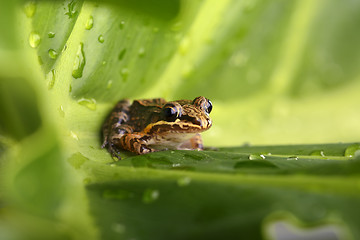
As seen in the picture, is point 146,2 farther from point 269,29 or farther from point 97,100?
point 269,29

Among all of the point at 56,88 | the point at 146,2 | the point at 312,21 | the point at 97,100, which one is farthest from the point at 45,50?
the point at 312,21

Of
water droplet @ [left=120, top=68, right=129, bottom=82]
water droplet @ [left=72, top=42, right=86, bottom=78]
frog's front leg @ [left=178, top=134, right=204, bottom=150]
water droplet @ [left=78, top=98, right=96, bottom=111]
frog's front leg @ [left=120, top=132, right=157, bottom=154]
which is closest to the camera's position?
water droplet @ [left=72, top=42, right=86, bottom=78]

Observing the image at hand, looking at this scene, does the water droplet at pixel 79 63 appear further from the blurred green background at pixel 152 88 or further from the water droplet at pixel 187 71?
the water droplet at pixel 187 71

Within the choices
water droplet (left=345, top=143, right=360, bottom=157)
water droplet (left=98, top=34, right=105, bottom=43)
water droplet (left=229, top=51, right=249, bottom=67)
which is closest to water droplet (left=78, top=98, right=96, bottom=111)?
water droplet (left=98, top=34, right=105, bottom=43)

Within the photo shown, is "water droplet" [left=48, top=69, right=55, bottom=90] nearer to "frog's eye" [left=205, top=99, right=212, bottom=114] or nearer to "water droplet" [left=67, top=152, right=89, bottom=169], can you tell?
"water droplet" [left=67, top=152, right=89, bottom=169]

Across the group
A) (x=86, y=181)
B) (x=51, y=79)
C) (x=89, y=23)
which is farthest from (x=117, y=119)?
(x=86, y=181)
